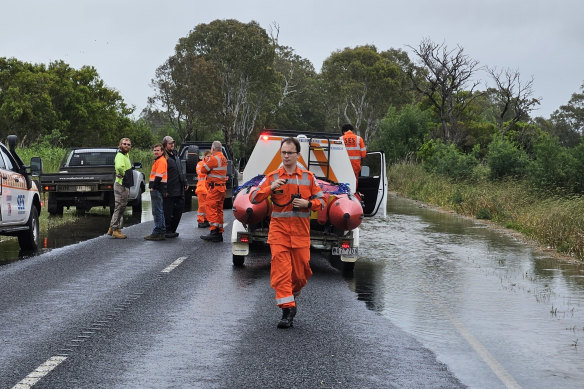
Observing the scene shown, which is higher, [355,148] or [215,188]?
[355,148]

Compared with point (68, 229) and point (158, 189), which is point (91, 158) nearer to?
point (68, 229)

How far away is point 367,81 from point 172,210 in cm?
6116

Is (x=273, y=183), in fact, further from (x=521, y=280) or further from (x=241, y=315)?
(x=521, y=280)

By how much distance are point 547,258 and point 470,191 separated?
12910 mm

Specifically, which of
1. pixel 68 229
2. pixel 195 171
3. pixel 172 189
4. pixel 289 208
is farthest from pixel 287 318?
pixel 195 171

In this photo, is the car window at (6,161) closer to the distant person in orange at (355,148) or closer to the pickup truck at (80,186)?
the distant person in orange at (355,148)

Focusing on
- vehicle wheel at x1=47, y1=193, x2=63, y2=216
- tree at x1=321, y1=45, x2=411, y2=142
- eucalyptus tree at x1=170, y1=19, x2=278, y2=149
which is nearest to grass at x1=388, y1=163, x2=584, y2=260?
vehicle wheel at x1=47, y1=193, x2=63, y2=216

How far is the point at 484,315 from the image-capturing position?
8867 millimetres

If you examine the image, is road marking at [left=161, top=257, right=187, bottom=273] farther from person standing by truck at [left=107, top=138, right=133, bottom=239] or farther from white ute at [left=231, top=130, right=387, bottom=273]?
person standing by truck at [left=107, top=138, right=133, bottom=239]

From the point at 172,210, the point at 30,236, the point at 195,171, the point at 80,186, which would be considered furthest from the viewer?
the point at 195,171

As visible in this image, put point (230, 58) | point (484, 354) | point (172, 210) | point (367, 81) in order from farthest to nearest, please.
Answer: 1. point (367, 81)
2. point (230, 58)
3. point (172, 210)
4. point (484, 354)

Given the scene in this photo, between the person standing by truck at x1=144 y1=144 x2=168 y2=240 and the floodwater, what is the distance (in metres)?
4.02

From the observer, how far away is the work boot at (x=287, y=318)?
7801mm

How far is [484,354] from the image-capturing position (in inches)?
274
